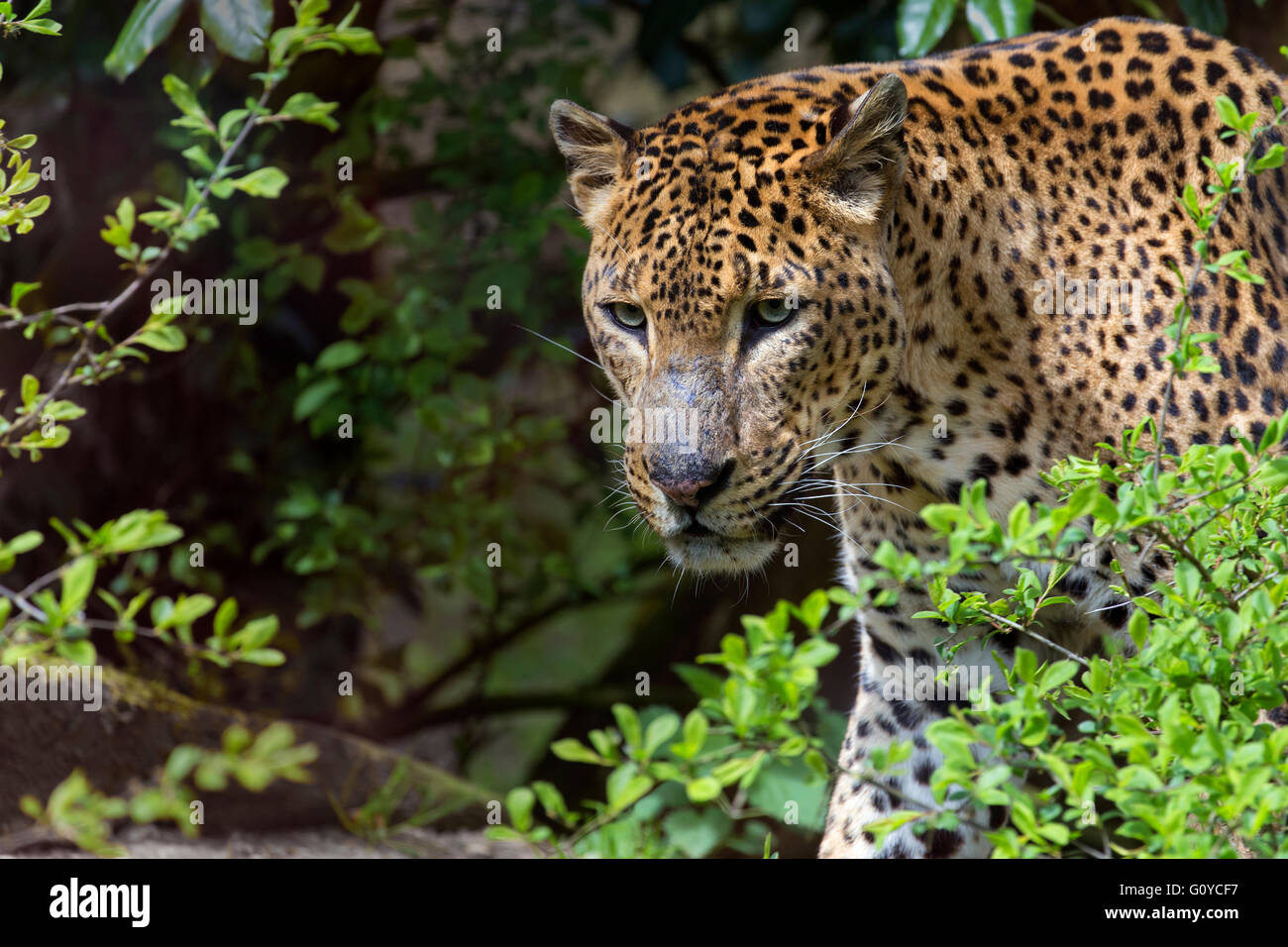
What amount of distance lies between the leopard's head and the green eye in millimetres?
13

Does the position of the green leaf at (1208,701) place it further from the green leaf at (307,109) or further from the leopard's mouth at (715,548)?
the green leaf at (307,109)

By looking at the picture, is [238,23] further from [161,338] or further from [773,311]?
[773,311]

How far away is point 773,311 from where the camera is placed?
3.70 meters

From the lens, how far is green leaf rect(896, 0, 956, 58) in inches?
190

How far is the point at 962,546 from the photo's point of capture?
86.1 inches

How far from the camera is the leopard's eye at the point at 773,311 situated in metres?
3.69

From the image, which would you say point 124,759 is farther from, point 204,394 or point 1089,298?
point 1089,298

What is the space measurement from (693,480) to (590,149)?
1.23 meters
